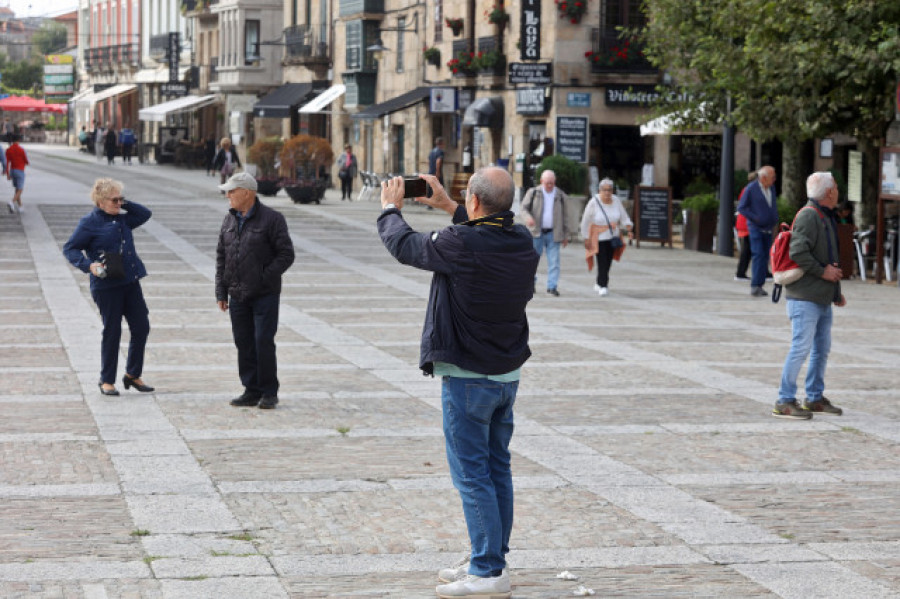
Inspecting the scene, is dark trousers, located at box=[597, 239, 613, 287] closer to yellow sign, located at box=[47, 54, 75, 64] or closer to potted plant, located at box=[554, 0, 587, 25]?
potted plant, located at box=[554, 0, 587, 25]

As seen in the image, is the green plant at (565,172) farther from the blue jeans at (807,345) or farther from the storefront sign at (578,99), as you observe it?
the blue jeans at (807,345)

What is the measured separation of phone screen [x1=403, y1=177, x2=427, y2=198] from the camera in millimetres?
6238

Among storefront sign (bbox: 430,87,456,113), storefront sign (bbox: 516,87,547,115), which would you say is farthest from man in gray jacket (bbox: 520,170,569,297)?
storefront sign (bbox: 430,87,456,113)

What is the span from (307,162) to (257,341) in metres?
29.1

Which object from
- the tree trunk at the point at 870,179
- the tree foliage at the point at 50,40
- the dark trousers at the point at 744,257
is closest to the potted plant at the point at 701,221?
the tree trunk at the point at 870,179

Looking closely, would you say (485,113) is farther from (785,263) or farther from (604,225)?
(785,263)

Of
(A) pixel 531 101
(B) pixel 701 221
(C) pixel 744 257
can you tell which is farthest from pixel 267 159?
(C) pixel 744 257

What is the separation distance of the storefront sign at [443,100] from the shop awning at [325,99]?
10.2m

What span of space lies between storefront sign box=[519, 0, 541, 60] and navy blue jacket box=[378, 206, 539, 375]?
29.7 metres

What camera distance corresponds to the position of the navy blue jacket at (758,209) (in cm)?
2031

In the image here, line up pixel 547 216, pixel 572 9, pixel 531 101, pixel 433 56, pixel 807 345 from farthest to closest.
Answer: pixel 433 56 < pixel 531 101 < pixel 572 9 < pixel 547 216 < pixel 807 345

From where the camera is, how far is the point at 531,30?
35469mm

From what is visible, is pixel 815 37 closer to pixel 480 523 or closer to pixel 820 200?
pixel 820 200

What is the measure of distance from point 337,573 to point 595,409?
15.0ft
